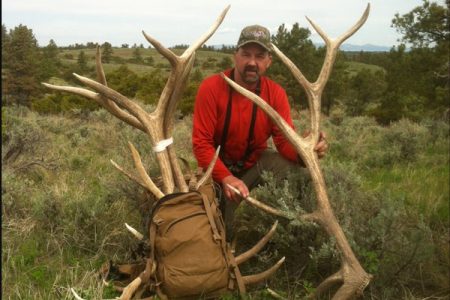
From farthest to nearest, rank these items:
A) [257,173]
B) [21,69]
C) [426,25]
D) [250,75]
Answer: [21,69] < [426,25] < [257,173] < [250,75]

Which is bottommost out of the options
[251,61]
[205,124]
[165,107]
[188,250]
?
[188,250]

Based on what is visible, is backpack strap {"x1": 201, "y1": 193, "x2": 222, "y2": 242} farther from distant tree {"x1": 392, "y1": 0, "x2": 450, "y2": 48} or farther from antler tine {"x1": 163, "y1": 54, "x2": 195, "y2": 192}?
distant tree {"x1": 392, "y1": 0, "x2": 450, "y2": 48}

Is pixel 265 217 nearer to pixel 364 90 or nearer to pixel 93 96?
pixel 93 96

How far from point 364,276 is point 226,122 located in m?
1.86

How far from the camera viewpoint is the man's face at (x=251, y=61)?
391 cm

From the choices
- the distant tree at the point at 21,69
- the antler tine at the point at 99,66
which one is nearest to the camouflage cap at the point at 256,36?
the antler tine at the point at 99,66

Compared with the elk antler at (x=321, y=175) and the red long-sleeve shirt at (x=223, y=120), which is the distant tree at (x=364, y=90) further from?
the elk antler at (x=321, y=175)

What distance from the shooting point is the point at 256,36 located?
3834 millimetres

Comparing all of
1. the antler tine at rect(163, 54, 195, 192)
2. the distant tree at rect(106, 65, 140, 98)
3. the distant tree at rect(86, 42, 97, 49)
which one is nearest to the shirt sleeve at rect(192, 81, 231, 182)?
the antler tine at rect(163, 54, 195, 192)

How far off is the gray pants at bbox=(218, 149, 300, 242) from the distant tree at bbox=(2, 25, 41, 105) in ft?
87.6

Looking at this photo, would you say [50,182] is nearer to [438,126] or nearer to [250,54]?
[250,54]

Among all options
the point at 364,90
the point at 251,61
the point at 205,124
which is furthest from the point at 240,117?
the point at 364,90

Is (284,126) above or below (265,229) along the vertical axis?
above

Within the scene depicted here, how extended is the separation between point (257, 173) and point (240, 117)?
24.8 inches
